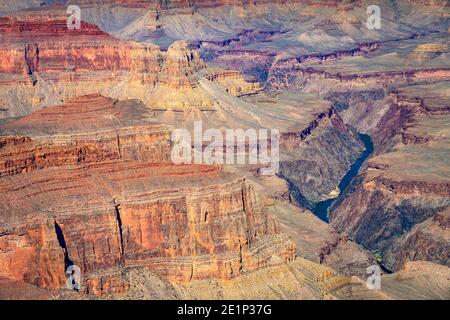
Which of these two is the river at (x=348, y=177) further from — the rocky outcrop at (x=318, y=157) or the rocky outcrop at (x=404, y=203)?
the rocky outcrop at (x=404, y=203)

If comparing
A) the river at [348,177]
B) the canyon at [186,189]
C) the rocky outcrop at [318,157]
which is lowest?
the river at [348,177]

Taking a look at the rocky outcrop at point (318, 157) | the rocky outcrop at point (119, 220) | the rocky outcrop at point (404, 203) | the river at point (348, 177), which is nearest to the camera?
the rocky outcrop at point (119, 220)

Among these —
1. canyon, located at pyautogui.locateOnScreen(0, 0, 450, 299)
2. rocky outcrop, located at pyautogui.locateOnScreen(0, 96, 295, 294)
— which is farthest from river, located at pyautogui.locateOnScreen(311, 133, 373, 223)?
rocky outcrop, located at pyautogui.locateOnScreen(0, 96, 295, 294)

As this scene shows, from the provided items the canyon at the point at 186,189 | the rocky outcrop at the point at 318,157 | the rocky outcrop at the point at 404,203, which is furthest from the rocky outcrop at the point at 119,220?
the rocky outcrop at the point at 318,157

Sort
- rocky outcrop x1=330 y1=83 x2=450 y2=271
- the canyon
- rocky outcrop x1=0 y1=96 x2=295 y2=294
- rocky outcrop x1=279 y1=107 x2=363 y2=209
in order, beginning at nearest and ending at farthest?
rocky outcrop x1=0 y1=96 x2=295 y2=294, the canyon, rocky outcrop x1=330 y1=83 x2=450 y2=271, rocky outcrop x1=279 y1=107 x2=363 y2=209

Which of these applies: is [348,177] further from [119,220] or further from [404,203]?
[119,220]

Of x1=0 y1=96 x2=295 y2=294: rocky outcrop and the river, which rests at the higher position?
x1=0 y1=96 x2=295 y2=294: rocky outcrop

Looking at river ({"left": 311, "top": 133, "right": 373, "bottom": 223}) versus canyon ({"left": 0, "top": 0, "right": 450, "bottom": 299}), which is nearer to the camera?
canyon ({"left": 0, "top": 0, "right": 450, "bottom": 299})

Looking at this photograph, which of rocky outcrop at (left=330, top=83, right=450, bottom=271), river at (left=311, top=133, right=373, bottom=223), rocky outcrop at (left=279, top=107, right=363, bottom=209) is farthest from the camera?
rocky outcrop at (left=279, top=107, right=363, bottom=209)

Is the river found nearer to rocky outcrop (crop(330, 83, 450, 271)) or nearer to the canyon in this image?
the canyon

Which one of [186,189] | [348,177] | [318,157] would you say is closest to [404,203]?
[348,177]
